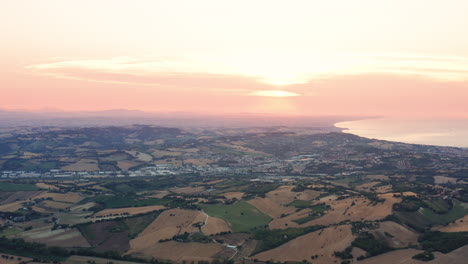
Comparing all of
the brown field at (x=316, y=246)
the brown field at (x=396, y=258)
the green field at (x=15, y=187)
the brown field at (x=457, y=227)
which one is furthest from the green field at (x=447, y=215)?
the green field at (x=15, y=187)

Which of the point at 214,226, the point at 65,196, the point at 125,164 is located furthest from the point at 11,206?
the point at 125,164

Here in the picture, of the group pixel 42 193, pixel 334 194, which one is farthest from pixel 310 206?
pixel 42 193

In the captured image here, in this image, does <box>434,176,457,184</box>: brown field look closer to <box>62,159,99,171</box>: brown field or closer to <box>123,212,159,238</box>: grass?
<box>123,212,159,238</box>: grass

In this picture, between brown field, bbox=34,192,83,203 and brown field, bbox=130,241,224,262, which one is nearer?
brown field, bbox=130,241,224,262

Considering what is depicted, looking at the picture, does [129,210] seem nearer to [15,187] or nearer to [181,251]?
[181,251]

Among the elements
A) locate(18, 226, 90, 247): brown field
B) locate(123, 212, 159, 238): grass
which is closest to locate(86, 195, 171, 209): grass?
locate(123, 212, 159, 238): grass

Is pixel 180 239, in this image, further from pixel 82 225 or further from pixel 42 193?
pixel 42 193
